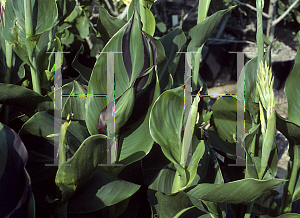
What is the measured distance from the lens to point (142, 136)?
495 mm

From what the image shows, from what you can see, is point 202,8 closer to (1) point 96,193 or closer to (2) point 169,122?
(2) point 169,122

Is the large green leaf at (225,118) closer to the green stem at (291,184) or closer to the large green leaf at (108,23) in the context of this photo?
the green stem at (291,184)

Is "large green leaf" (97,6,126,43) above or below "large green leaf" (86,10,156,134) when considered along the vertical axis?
A: above

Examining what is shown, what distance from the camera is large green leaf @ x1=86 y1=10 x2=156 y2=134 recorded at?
481 mm

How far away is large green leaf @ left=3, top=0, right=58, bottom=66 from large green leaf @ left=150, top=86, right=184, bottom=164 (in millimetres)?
286

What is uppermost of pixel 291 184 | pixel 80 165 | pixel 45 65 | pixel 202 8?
pixel 202 8

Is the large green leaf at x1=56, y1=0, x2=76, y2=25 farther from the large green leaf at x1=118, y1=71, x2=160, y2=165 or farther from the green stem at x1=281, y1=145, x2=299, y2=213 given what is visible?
the green stem at x1=281, y1=145, x2=299, y2=213

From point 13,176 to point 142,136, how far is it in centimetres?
20

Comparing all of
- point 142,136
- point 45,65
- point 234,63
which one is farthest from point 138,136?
point 234,63

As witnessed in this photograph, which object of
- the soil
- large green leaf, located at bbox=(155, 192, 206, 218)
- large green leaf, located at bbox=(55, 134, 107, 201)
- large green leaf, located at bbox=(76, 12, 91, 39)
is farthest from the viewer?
the soil

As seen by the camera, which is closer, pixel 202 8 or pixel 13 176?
pixel 13 176

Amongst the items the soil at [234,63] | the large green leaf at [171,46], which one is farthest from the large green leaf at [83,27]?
the large green leaf at [171,46]

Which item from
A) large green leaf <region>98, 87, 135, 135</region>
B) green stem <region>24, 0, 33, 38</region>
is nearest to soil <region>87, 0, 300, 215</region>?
green stem <region>24, 0, 33, 38</region>

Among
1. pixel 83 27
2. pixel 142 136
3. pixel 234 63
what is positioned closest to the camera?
pixel 142 136
